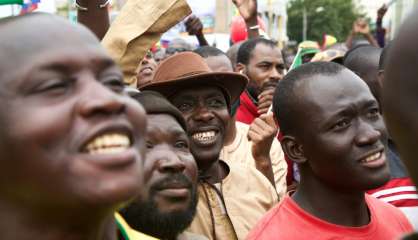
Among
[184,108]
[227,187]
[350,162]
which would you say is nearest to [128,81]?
[184,108]

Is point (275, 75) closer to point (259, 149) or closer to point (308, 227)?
point (259, 149)

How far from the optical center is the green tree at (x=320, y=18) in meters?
55.6

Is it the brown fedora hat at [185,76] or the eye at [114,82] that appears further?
the brown fedora hat at [185,76]

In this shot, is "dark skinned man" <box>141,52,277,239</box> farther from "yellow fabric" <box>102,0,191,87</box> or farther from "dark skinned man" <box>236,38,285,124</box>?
"dark skinned man" <box>236,38,285,124</box>

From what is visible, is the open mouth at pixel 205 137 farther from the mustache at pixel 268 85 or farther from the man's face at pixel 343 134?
the mustache at pixel 268 85

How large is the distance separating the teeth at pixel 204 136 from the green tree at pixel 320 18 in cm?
5147

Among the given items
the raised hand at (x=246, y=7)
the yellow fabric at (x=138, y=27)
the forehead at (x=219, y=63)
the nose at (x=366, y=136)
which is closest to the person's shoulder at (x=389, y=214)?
the nose at (x=366, y=136)

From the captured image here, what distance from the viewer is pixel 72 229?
1686mm

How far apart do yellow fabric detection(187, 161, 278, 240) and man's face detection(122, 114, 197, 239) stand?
43cm

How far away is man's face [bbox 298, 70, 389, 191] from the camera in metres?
2.54

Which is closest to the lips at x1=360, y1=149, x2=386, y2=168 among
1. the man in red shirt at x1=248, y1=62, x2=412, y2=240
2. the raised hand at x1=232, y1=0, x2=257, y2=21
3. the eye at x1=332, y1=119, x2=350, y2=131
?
the man in red shirt at x1=248, y1=62, x2=412, y2=240

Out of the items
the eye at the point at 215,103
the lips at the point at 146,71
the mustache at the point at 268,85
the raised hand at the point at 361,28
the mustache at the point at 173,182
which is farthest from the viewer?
the raised hand at the point at 361,28

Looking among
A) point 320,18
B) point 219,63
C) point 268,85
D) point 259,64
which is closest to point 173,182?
point 219,63

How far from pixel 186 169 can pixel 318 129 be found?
1.80 feet
